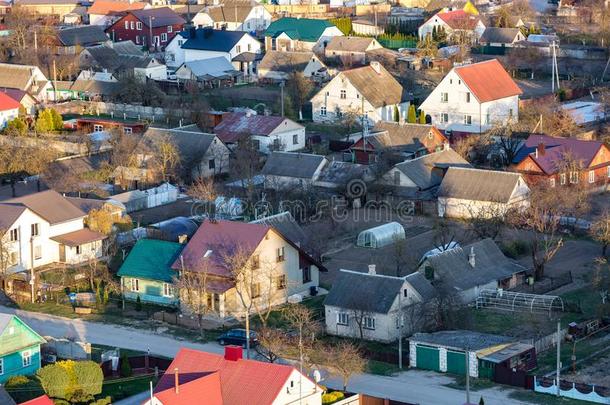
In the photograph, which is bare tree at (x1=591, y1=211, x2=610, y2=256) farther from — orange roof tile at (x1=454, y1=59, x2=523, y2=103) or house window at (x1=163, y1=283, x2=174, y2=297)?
orange roof tile at (x1=454, y1=59, x2=523, y2=103)

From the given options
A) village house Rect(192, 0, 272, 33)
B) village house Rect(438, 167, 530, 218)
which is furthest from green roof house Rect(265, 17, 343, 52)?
village house Rect(438, 167, 530, 218)

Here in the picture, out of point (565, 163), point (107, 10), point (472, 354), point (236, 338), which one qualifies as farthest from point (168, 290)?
point (107, 10)

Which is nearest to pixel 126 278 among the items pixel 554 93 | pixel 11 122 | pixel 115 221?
pixel 115 221

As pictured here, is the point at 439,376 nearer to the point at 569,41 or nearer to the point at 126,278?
the point at 126,278

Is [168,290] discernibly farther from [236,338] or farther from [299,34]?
[299,34]

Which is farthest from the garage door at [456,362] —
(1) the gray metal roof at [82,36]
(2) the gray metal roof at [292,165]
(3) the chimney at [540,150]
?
(1) the gray metal roof at [82,36]

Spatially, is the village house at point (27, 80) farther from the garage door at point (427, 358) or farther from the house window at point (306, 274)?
the garage door at point (427, 358)
